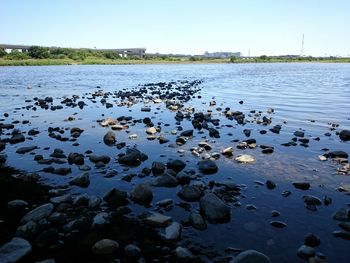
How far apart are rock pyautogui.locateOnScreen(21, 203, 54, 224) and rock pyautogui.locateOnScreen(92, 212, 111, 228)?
1.55 m

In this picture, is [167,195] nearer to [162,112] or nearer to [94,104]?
[162,112]

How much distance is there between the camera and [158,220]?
10.6 m

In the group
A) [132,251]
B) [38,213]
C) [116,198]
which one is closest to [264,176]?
[116,198]

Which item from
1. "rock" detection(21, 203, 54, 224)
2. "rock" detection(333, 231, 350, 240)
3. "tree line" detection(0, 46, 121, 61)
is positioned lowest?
"rock" detection(333, 231, 350, 240)

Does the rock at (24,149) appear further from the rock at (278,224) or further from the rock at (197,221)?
the rock at (278,224)

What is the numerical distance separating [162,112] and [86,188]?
17860mm

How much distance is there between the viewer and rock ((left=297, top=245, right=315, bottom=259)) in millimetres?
8898

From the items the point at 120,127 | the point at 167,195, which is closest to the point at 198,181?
the point at 167,195

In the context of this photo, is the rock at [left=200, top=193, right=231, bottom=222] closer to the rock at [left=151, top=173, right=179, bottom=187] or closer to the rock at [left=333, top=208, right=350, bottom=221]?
the rock at [left=151, top=173, right=179, bottom=187]

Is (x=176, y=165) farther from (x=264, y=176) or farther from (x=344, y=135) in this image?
(x=344, y=135)

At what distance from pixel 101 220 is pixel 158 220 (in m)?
1.75

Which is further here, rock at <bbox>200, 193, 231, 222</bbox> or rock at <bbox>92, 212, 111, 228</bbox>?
rock at <bbox>200, 193, 231, 222</bbox>

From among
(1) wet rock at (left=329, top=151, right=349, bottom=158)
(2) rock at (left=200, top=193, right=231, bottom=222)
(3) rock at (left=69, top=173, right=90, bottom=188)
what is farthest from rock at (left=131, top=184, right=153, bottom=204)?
(1) wet rock at (left=329, top=151, right=349, bottom=158)

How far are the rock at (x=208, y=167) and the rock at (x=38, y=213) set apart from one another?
21.7ft
